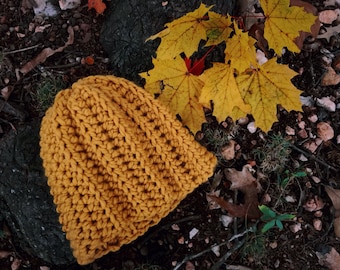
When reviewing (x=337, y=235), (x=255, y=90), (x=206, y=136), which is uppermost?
(x=255, y=90)

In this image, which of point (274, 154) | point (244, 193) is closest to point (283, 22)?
point (274, 154)

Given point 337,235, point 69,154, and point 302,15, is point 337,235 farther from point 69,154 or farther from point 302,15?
point 69,154

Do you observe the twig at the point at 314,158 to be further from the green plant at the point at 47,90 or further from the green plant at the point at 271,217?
the green plant at the point at 47,90

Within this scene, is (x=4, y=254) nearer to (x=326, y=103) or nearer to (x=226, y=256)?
(x=226, y=256)

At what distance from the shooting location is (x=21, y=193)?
154cm

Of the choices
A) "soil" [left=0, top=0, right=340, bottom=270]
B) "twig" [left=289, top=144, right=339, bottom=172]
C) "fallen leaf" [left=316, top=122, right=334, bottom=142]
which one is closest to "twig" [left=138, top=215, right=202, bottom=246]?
"soil" [left=0, top=0, right=340, bottom=270]

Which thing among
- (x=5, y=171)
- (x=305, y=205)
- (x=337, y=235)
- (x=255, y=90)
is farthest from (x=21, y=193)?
(x=337, y=235)

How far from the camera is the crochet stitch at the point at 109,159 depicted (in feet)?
4.30

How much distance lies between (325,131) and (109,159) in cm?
83

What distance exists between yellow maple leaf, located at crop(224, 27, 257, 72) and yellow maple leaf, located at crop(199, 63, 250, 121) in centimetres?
4

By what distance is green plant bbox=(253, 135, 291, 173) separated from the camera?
5.46 ft

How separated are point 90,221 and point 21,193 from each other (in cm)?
33

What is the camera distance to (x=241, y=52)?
1.41 metres

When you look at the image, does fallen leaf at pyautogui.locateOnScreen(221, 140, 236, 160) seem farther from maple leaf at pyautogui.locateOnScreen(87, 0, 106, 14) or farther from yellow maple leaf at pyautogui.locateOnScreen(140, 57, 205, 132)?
maple leaf at pyautogui.locateOnScreen(87, 0, 106, 14)
